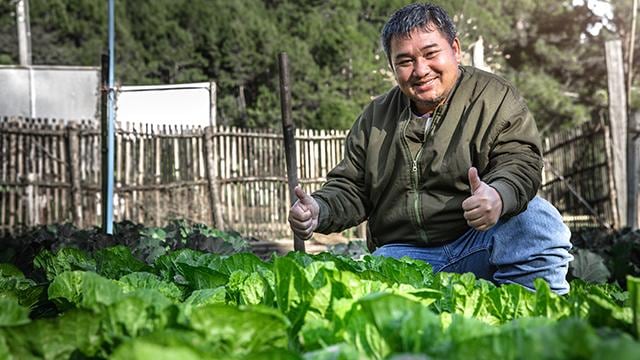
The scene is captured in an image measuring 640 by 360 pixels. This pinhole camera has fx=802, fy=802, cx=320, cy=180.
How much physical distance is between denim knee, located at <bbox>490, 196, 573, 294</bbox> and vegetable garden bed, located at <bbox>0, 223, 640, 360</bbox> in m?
0.93

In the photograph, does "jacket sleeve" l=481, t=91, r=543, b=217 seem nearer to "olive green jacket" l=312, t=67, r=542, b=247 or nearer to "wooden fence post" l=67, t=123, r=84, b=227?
"olive green jacket" l=312, t=67, r=542, b=247

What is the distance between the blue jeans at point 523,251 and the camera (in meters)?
2.88

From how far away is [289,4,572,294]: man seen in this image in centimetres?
288

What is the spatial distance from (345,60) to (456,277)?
1787 centimetres

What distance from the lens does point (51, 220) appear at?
36.6 ft

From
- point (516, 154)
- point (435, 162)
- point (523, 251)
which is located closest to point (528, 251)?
point (523, 251)

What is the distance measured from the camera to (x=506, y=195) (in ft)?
8.45

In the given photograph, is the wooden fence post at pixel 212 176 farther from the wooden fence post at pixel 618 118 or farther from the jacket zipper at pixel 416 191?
the jacket zipper at pixel 416 191

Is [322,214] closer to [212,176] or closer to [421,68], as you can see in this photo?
[421,68]

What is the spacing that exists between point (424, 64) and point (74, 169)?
357 inches

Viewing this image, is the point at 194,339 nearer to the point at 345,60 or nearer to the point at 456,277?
the point at 456,277

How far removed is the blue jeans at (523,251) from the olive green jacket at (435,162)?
0.37 feet

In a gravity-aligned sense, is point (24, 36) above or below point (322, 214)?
above

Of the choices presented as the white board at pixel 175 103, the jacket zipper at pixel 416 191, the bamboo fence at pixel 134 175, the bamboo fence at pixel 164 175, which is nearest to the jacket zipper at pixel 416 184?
the jacket zipper at pixel 416 191
